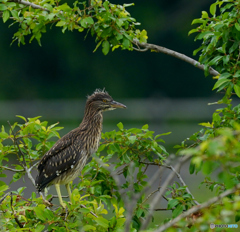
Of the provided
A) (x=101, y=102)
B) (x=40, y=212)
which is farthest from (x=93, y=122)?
(x=40, y=212)

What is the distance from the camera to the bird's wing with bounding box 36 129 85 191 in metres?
3.83

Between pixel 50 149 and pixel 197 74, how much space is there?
15386mm

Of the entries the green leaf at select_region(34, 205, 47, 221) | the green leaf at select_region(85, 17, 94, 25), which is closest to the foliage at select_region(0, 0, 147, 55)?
the green leaf at select_region(85, 17, 94, 25)

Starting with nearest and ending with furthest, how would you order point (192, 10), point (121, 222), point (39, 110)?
point (121, 222), point (39, 110), point (192, 10)

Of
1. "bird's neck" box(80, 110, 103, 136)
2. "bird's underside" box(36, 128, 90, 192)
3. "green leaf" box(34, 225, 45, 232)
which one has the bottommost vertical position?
"bird's underside" box(36, 128, 90, 192)

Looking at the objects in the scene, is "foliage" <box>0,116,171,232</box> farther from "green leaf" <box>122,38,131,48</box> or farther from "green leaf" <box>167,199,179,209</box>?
"green leaf" <box>122,38,131,48</box>

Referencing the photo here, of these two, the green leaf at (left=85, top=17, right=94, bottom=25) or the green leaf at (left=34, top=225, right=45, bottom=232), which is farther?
the green leaf at (left=85, top=17, right=94, bottom=25)

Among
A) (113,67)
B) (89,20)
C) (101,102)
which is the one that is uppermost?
(89,20)

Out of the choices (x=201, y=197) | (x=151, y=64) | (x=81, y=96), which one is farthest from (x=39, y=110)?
(x=201, y=197)

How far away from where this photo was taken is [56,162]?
12.6 feet

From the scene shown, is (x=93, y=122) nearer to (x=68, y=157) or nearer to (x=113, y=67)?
(x=68, y=157)

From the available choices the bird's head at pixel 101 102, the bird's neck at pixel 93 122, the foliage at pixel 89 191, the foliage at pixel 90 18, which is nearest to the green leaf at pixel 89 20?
the foliage at pixel 90 18

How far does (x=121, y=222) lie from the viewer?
271cm

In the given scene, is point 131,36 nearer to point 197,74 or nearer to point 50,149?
point 50,149
